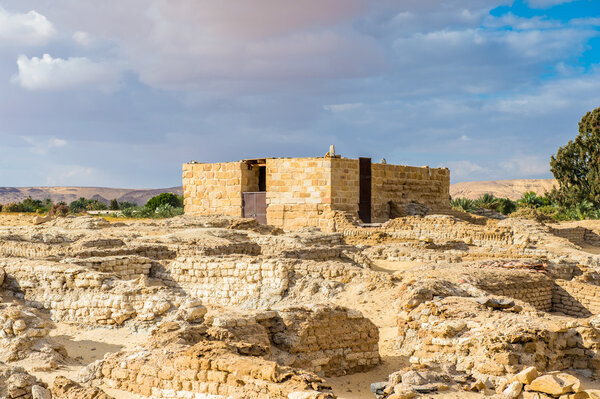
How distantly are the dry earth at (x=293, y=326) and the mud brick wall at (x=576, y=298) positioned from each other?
0.8 inches

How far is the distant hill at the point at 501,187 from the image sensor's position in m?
98.2

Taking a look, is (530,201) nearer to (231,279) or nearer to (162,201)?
(162,201)

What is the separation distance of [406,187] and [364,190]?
7.76 ft

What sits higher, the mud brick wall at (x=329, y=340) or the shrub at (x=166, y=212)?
the shrub at (x=166, y=212)

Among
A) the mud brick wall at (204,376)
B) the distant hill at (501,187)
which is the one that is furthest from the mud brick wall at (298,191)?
the distant hill at (501,187)

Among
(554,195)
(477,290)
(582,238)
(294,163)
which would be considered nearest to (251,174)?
(294,163)

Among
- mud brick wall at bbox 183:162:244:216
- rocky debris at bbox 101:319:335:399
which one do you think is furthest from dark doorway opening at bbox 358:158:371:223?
rocky debris at bbox 101:319:335:399

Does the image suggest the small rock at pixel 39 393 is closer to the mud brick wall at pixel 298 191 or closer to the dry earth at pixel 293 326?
the dry earth at pixel 293 326

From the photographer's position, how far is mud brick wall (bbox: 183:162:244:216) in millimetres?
23125

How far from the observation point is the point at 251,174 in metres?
23.7

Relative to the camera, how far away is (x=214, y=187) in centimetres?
2373

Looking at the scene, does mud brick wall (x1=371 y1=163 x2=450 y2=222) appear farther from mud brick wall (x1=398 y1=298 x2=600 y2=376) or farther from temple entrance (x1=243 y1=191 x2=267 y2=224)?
mud brick wall (x1=398 y1=298 x2=600 y2=376)

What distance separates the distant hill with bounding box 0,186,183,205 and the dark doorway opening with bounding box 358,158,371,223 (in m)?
93.8

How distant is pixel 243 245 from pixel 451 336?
25.2 feet
